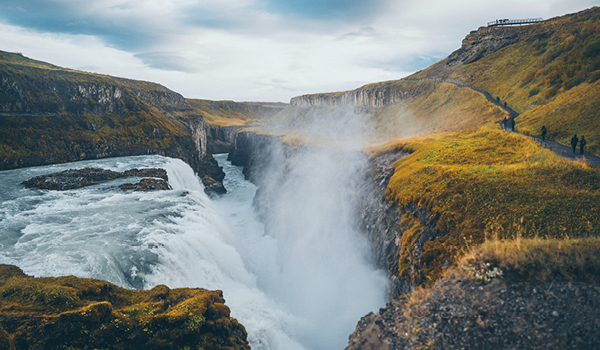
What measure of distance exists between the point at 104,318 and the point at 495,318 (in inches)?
573

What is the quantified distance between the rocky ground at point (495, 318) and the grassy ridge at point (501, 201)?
3503 mm

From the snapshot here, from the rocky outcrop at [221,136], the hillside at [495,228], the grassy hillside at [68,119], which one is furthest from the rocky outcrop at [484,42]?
the rocky outcrop at [221,136]

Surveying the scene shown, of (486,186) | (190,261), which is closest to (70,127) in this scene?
(190,261)

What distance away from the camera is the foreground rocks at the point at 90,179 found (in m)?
36.9

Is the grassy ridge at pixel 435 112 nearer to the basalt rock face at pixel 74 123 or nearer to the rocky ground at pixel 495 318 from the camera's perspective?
the rocky ground at pixel 495 318

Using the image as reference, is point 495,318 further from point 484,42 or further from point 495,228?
point 484,42

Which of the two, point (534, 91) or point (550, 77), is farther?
point (534, 91)

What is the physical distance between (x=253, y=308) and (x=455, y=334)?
1605 cm

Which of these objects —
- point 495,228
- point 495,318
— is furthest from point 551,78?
point 495,318

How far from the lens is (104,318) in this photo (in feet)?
35.1

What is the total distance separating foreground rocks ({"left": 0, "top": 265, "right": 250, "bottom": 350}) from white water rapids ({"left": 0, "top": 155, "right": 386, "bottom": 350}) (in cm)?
485

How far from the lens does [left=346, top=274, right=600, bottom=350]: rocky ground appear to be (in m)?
7.97

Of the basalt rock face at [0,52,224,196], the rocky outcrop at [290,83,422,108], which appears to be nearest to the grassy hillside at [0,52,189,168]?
the basalt rock face at [0,52,224,196]

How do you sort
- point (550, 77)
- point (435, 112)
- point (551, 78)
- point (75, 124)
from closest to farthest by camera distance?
point (551, 78), point (550, 77), point (75, 124), point (435, 112)
